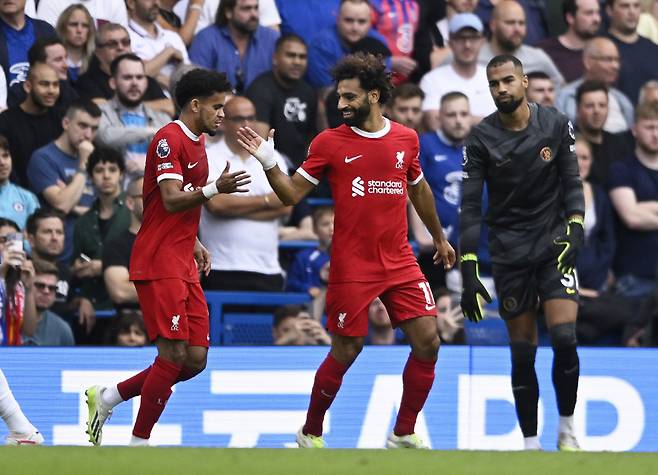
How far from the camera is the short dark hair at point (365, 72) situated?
888cm

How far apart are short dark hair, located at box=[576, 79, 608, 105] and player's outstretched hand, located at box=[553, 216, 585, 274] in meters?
4.61

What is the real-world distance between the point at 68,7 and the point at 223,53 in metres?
1.41

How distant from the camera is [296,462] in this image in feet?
24.4

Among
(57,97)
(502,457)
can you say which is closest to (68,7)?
(57,97)

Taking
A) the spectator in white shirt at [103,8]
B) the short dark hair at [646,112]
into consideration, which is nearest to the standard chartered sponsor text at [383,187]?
the spectator in white shirt at [103,8]

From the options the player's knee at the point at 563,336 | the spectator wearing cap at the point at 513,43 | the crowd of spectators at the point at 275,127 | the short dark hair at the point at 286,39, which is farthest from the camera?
the spectator wearing cap at the point at 513,43

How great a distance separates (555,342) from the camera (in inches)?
361

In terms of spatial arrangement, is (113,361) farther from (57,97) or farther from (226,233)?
(57,97)

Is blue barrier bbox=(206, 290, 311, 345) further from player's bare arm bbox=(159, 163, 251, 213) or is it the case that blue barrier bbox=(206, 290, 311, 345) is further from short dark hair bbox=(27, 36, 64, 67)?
player's bare arm bbox=(159, 163, 251, 213)

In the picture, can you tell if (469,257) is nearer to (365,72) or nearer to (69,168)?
(365,72)

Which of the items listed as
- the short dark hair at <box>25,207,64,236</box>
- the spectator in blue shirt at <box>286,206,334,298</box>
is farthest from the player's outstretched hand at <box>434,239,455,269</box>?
the short dark hair at <box>25,207,64,236</box>

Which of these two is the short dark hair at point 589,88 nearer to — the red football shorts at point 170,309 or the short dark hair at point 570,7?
the short dark hair at point 570,7

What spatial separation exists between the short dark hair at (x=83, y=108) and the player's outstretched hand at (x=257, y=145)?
3.99m

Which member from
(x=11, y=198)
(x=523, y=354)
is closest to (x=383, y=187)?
(x=523, y=354)
